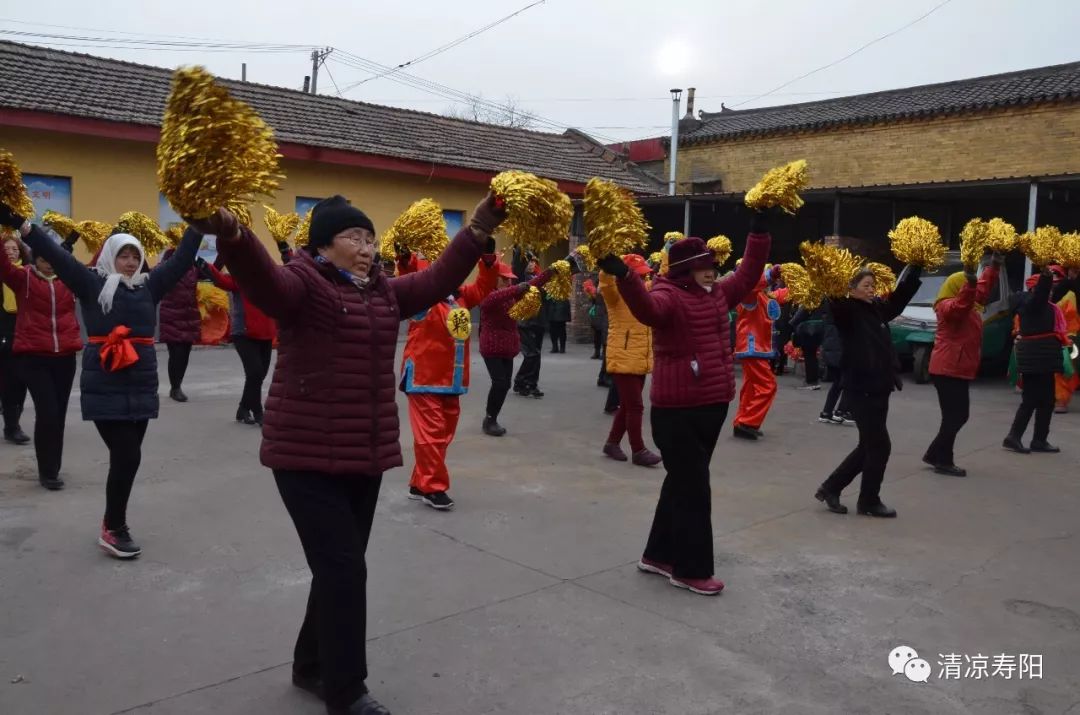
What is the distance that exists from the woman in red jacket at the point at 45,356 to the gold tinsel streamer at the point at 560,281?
344cm

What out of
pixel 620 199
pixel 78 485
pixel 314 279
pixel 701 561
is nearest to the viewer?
pixel 314 279

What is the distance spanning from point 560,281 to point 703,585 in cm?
310

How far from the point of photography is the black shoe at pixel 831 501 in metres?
6.24

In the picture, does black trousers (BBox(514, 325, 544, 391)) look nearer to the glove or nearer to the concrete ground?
the concrete ground

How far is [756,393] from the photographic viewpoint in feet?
29.3

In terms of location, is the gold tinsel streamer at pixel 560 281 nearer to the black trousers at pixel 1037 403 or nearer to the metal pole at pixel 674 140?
the black trousers at pixel 1037 403

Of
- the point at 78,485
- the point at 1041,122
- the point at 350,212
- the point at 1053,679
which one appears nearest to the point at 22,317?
the point at 78,485

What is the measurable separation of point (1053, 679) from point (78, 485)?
604cm

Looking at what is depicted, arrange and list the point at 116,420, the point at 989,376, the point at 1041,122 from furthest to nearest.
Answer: the point at 1041,122 → the point at 989,376 → the point at 116,420

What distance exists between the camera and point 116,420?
16.2 feet

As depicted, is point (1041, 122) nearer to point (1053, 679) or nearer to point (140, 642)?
point (1053, 679)

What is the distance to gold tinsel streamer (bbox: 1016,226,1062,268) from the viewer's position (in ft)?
26.3

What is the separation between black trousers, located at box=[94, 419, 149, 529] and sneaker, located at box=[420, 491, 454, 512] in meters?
1.86

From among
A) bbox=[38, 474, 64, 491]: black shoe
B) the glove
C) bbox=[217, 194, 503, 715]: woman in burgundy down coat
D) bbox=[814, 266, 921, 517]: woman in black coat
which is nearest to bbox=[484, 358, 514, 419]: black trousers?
bbox=[814, 266, 921, 517]: woman in black coat
